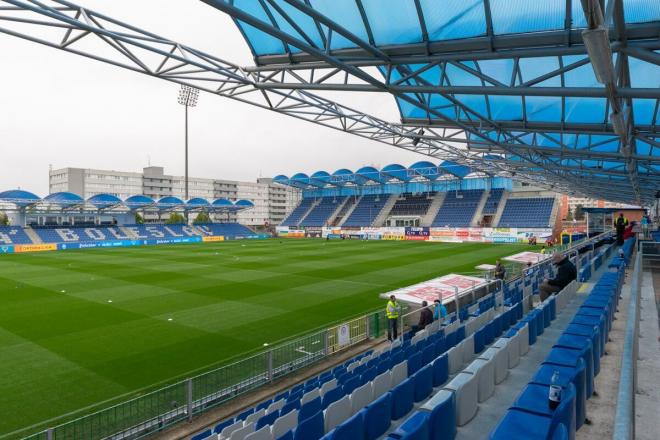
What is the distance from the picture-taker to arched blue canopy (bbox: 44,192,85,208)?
47344 mm

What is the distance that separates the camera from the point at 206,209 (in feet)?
216

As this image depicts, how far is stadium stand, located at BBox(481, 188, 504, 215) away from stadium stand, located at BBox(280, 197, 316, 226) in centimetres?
3353

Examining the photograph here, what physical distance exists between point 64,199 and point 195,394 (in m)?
49.1

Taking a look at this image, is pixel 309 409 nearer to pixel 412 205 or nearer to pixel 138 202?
pixel 138 202

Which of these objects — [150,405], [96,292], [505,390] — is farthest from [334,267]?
[505,390]

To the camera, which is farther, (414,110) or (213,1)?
(414,110)

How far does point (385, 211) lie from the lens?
6900 centimetres

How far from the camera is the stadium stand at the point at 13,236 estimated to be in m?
45.6

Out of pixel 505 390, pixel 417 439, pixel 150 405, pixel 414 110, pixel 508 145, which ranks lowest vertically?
pixel 150 405

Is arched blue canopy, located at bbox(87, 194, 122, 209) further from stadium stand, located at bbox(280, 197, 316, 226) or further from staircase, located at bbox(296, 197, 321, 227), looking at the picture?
staircase, located at bbox(296, 197, 321, 227)

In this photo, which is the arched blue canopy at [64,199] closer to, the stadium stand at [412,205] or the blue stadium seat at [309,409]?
the stadium stand at [412,205]

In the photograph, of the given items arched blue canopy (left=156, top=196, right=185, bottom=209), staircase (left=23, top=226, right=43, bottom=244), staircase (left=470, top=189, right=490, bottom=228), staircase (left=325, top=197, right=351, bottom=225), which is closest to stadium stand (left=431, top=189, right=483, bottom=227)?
staircase (left=470, top=189, right=490, bottom=228)

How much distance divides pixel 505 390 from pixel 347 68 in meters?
6.28

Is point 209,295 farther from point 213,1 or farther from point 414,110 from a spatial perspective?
point 213,1
